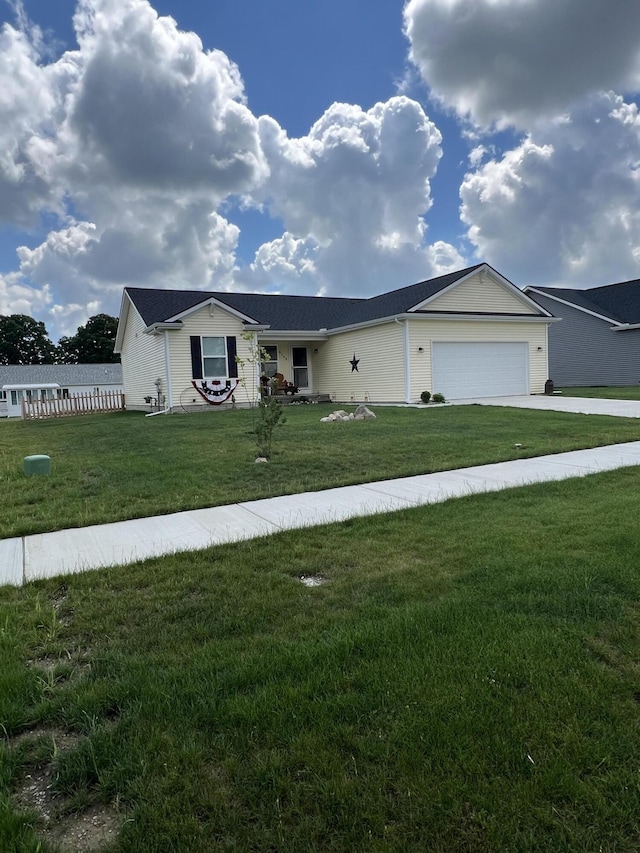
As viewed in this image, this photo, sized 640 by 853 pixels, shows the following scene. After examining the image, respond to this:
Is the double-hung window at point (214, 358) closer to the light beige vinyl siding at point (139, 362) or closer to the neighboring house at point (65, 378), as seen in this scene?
the light beige vinyl siding at point (139, 362)

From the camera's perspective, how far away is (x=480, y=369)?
1892 cm

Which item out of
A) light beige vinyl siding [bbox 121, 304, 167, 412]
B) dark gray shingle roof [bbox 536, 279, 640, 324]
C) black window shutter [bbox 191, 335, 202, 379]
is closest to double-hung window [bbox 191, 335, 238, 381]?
black window shutter [bbox 191, 335, 202, 379]

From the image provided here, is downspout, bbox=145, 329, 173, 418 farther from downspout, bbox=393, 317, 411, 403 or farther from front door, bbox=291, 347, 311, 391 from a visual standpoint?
downspout, bbox=393, 317, 411, 403

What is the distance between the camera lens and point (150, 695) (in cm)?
218

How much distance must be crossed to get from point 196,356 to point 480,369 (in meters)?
10.3

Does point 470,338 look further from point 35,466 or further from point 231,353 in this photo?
point 35,466

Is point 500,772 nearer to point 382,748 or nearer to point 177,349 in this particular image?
point 382,748

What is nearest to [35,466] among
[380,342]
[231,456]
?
[231,456]

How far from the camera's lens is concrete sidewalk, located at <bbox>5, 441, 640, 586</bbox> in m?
4.00

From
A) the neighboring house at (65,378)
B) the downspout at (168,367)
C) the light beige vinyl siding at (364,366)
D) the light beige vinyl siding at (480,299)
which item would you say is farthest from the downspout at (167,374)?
the neighboring house at (65,378)

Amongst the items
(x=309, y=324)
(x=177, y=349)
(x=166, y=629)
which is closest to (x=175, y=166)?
(x=177, y=349)

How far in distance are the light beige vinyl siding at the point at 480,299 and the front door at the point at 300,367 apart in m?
6.63

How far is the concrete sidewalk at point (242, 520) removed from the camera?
13.1ft

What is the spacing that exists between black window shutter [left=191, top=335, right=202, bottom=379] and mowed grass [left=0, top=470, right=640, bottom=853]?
15191 millimetres
